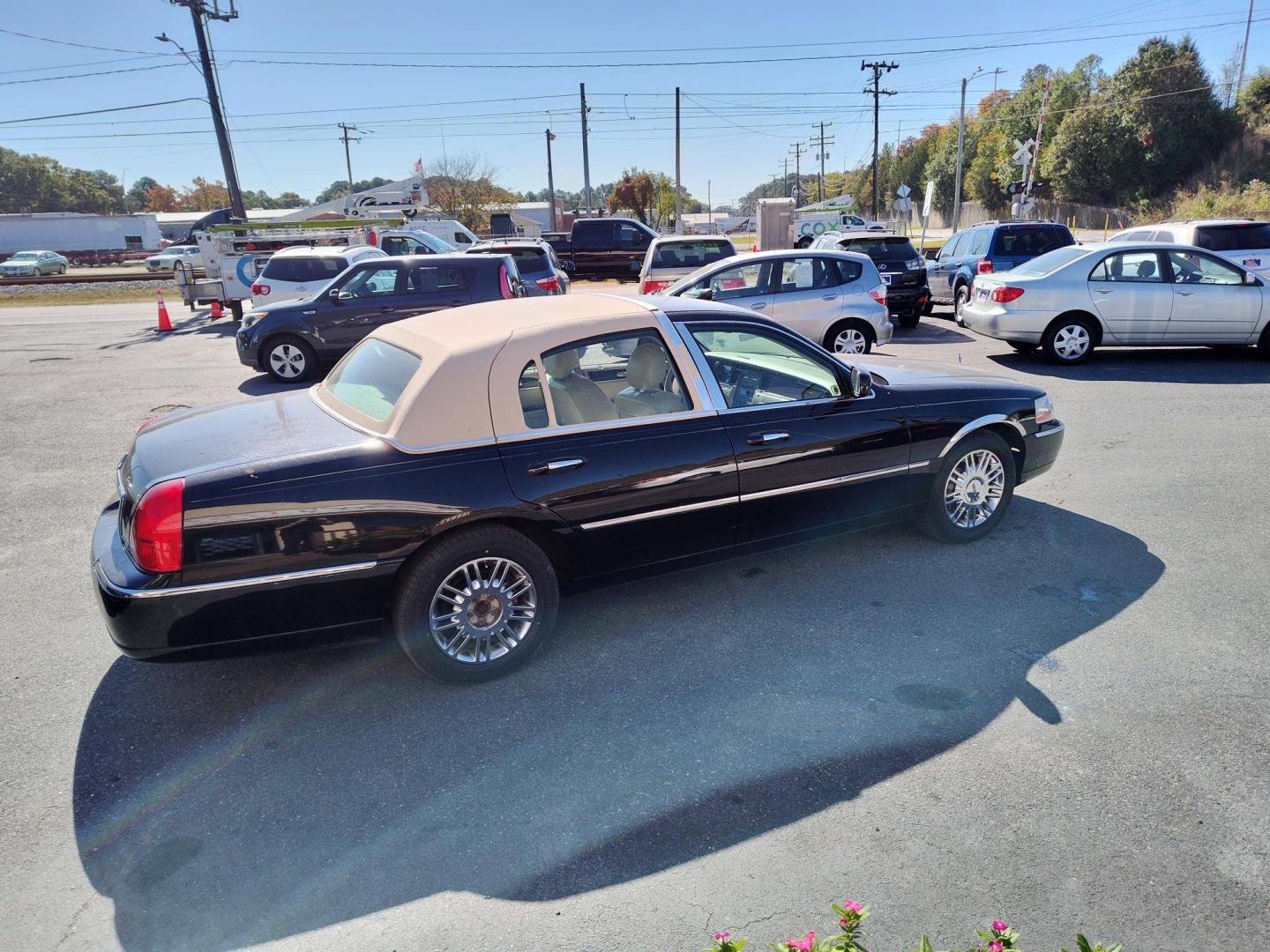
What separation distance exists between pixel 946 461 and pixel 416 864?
145 inches

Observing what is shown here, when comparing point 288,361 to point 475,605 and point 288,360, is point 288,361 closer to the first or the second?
point 288,360

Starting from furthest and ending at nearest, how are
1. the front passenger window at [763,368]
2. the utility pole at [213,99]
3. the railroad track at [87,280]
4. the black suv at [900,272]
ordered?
the railroad track at [87,280] → the utility pole at [213,99] → the black suv at [900,272] → the front passenger window at [763,368]

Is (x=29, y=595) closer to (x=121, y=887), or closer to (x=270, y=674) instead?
(x=270, y=674)

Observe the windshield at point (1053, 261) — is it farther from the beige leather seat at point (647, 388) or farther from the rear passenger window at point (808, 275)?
the beige leather seat at point (647, 388)

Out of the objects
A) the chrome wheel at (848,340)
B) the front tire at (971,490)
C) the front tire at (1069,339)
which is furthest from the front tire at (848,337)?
the front tire at (971,490)

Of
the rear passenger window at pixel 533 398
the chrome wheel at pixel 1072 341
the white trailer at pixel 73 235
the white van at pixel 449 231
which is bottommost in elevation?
the chrome wheel at pixel 1072 341

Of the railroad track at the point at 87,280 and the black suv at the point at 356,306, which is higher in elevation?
the railroad track at the point at 87,280

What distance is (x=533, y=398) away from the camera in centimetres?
387

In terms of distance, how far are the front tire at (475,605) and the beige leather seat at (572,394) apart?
0.65 meters

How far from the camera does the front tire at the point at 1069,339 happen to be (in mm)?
10727

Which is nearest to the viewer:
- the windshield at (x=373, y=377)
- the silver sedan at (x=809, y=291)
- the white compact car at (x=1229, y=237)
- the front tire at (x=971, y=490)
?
the windshield at (x=373, y=377)

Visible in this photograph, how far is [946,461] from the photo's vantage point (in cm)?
498

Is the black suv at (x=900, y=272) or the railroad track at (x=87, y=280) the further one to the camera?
the railroad track at (x=87, y=280)

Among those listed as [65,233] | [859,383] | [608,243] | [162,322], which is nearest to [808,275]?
[859,383]
